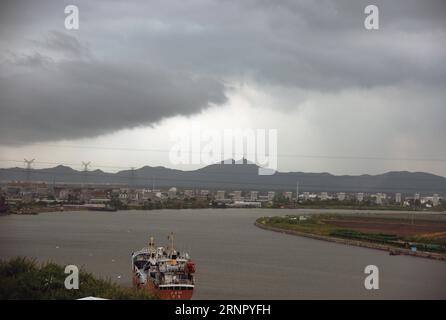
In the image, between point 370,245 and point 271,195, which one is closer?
point 370,245

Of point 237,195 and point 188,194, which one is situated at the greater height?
point 188,194

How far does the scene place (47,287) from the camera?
12.4 feet

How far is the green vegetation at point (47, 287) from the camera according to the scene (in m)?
3.57

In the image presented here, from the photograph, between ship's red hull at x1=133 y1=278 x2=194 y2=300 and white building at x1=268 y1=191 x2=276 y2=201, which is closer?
Result: ship's red hull at x1=133 y1=278 x2=194 y2=300

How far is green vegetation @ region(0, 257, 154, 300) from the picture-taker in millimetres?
3567

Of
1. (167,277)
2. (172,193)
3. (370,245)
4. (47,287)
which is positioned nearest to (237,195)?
(172,193)

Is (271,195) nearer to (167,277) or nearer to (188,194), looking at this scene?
(188,194)

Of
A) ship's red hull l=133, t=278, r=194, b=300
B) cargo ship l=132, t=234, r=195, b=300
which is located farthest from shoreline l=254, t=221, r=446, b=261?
ship's red hull l=133, t=278, r=194, b=300

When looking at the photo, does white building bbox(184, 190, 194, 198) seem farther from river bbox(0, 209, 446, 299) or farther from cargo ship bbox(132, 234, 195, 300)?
cargo ship bbox(132, 234, 195, 300)

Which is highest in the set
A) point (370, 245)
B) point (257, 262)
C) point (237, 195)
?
point (237, 195)

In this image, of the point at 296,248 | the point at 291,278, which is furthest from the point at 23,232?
the point at 291,278

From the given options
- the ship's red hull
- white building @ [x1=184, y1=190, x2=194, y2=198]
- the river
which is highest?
white building @ [x1=184, y1=190, x2=194, y2=198]
